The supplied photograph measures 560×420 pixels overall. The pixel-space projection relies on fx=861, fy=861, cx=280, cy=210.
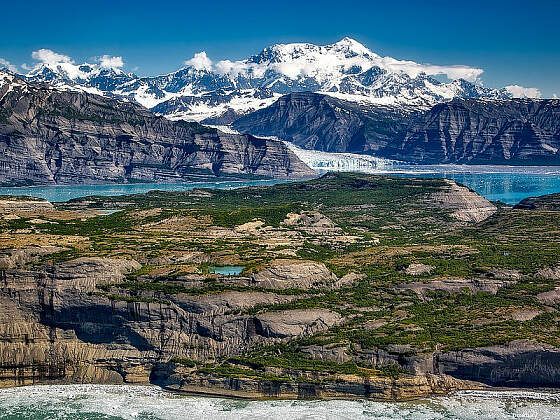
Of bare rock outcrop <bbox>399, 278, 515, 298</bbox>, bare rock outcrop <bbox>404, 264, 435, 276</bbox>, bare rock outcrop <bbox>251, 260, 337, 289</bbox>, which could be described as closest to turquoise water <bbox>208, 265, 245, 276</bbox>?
bare rock outcrop <bbox>251, 260, 337, 289</bbox>

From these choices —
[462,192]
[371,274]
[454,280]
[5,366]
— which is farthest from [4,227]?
[462,192]

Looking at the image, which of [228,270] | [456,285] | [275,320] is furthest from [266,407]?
[456,285]

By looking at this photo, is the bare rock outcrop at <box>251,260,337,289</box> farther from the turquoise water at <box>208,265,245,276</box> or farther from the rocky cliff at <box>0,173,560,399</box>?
the turquoise water at <box>208,265,245,276</box>

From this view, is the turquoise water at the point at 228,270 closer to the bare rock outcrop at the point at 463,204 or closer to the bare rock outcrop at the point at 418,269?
the bare rock outcrop at the point at 418,269

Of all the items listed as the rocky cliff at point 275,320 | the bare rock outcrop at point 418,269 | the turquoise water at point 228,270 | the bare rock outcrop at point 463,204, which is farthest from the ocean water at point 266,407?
the bare rock outcrop at point 463,204

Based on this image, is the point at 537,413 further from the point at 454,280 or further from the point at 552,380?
the point at 454,280
